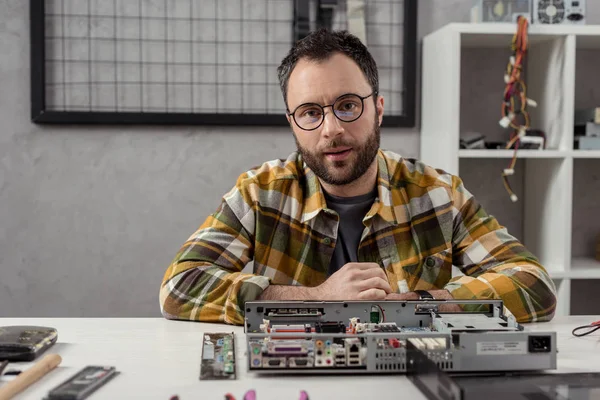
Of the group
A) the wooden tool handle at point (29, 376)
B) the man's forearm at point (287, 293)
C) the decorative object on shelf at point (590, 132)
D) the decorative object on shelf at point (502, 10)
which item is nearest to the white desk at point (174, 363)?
the wooden tool handle at point (29, 376)

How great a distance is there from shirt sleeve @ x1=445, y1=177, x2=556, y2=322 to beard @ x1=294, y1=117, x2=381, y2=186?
0.28 metres

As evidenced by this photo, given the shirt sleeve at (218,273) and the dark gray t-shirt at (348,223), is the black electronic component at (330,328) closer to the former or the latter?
the shirt sleeve at (218,273)

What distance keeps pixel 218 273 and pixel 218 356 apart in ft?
1.45

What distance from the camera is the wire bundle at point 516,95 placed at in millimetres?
2396

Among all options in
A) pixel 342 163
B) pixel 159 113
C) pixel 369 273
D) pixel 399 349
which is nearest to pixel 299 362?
pixel 399 349

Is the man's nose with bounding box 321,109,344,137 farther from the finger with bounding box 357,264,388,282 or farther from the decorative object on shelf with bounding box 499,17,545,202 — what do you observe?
the decorative object on shelf with bounding box 499,17,545,202

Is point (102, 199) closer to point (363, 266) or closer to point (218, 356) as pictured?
point (363, 266)

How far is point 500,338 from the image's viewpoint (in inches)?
38.7

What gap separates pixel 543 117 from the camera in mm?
2557

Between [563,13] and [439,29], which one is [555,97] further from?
[439,29]

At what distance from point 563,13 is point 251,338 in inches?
78.4

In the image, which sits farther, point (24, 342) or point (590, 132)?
point (590, 132)

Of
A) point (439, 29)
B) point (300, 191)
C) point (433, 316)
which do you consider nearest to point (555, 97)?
point (439, 29)

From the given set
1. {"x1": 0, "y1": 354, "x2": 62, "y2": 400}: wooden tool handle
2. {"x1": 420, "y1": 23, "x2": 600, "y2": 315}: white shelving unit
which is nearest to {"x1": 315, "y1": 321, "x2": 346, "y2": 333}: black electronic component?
{"x1": 0, "y1": 354, "x2": 62, "y2": 400}: wooden tool handle
